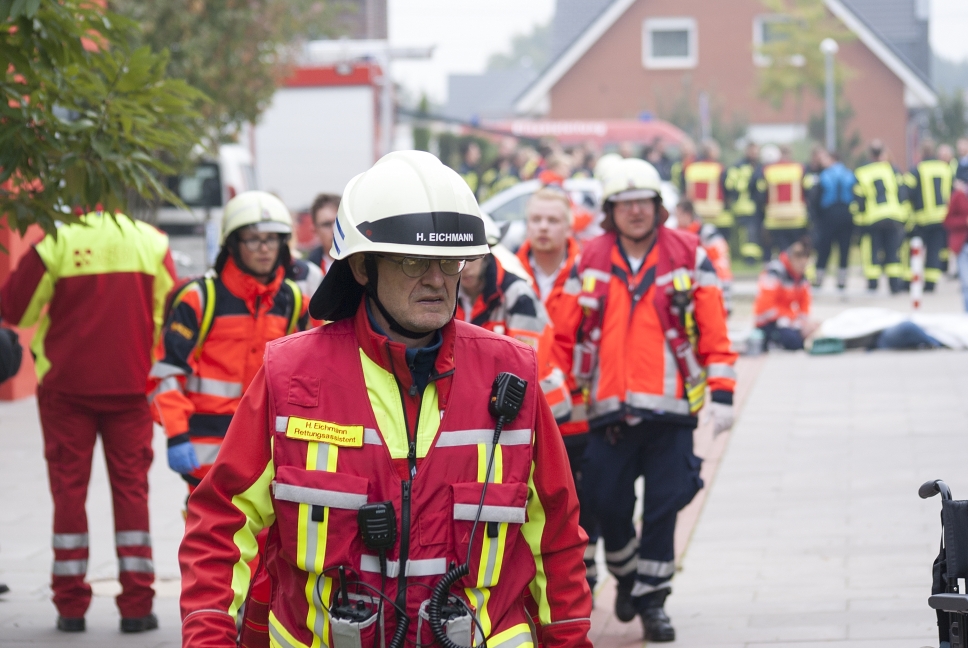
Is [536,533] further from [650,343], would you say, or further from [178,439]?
[650,343]

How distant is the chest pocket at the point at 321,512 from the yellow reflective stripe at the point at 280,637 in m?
0.18

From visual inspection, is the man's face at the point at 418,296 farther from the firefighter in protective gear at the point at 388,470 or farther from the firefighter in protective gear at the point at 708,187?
the firefighter in protective gear at the point at 708,187

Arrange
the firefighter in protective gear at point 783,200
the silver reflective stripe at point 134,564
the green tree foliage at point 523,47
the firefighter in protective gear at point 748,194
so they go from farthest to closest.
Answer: the green tree foliage at point 523,47
the firefighter in protective gear at point 748,194
the firefighter in protective gear at point 783,200
the silver reflective stripe at point 134,564

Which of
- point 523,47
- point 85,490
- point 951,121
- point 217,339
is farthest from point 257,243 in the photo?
point 523,47

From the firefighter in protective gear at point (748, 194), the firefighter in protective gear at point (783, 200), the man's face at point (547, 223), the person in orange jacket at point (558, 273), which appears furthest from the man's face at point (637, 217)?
the firefighter in protective gear at point (748, 194)

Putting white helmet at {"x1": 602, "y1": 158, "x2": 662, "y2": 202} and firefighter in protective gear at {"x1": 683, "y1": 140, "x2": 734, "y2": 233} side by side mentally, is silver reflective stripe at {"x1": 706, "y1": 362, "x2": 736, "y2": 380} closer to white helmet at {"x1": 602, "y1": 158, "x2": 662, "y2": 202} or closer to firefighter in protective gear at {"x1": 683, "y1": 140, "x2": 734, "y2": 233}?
white helmet at {"x1": 602, "y1": 158, "x2": 662, "y2": 202}

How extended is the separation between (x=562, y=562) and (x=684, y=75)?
4580 cm

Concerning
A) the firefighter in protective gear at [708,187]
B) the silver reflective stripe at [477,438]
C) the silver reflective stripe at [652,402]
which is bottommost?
the silver reflective stripe at [652,402]

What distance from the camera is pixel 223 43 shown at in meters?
15.6

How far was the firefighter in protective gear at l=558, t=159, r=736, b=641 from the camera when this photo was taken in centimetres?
621

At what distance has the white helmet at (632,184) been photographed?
6363 mm

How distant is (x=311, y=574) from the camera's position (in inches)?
118

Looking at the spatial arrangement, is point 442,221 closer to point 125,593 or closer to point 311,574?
point 311,574

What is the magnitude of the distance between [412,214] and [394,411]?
43 cm
